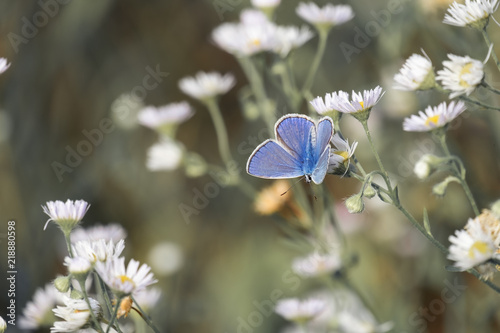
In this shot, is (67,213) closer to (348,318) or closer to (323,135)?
(323,135)

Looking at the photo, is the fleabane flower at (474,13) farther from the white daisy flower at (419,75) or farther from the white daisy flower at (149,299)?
the white daisy flower at (149,299)

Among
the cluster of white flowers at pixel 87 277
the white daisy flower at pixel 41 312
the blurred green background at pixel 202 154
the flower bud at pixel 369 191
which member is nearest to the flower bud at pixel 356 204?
the flower bud at pixel 369 191

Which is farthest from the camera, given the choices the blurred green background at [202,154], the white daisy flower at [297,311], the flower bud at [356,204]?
the blurred green background at [202,154]

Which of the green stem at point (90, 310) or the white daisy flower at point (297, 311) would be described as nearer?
the green stem at point (90, 310)

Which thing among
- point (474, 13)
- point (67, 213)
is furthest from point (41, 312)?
point (474, 13)

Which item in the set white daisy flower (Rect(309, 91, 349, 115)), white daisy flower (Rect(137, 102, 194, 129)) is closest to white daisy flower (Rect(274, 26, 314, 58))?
white daisy flower (Rect(137, 102, 194, 129))

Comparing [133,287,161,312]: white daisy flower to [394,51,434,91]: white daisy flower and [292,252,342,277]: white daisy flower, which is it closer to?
[292,252,342,277]: white daisy flower
